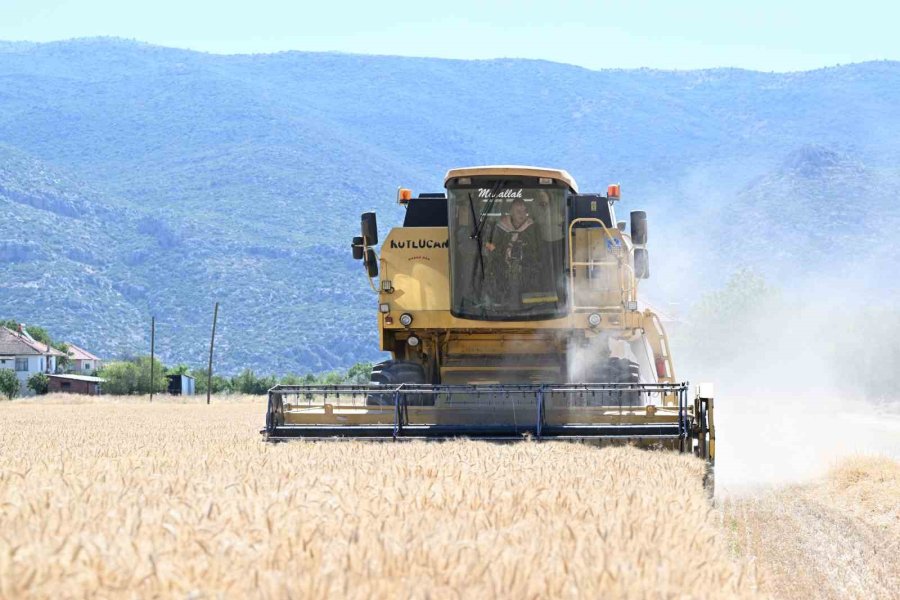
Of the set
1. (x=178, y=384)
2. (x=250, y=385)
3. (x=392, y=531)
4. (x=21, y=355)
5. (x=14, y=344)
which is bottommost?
(x=392, y=531)

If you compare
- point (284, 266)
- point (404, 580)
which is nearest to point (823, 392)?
point (404, 580)

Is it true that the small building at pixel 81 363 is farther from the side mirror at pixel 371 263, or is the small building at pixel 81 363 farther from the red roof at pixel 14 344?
the side mirror at pixel 371 263

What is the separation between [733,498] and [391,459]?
5.37m

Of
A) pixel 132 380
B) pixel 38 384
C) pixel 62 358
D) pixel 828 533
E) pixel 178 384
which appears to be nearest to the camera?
pixel 828 533

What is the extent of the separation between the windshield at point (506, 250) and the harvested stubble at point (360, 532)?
5313 millimetres

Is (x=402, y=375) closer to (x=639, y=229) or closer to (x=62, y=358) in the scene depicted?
(x=639, y=229)

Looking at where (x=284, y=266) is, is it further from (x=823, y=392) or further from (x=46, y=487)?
(x=46, y=487)

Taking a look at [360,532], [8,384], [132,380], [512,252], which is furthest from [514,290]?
[132,380]

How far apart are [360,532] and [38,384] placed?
90002 millimetres

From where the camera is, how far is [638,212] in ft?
43.7

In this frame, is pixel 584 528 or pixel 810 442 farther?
pixel 810 442

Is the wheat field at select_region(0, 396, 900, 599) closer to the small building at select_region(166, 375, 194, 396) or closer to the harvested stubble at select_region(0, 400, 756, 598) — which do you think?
the harvested stubble at select_region(0, 400, 756, 598)

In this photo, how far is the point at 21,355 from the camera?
104m

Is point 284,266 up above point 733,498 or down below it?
above
